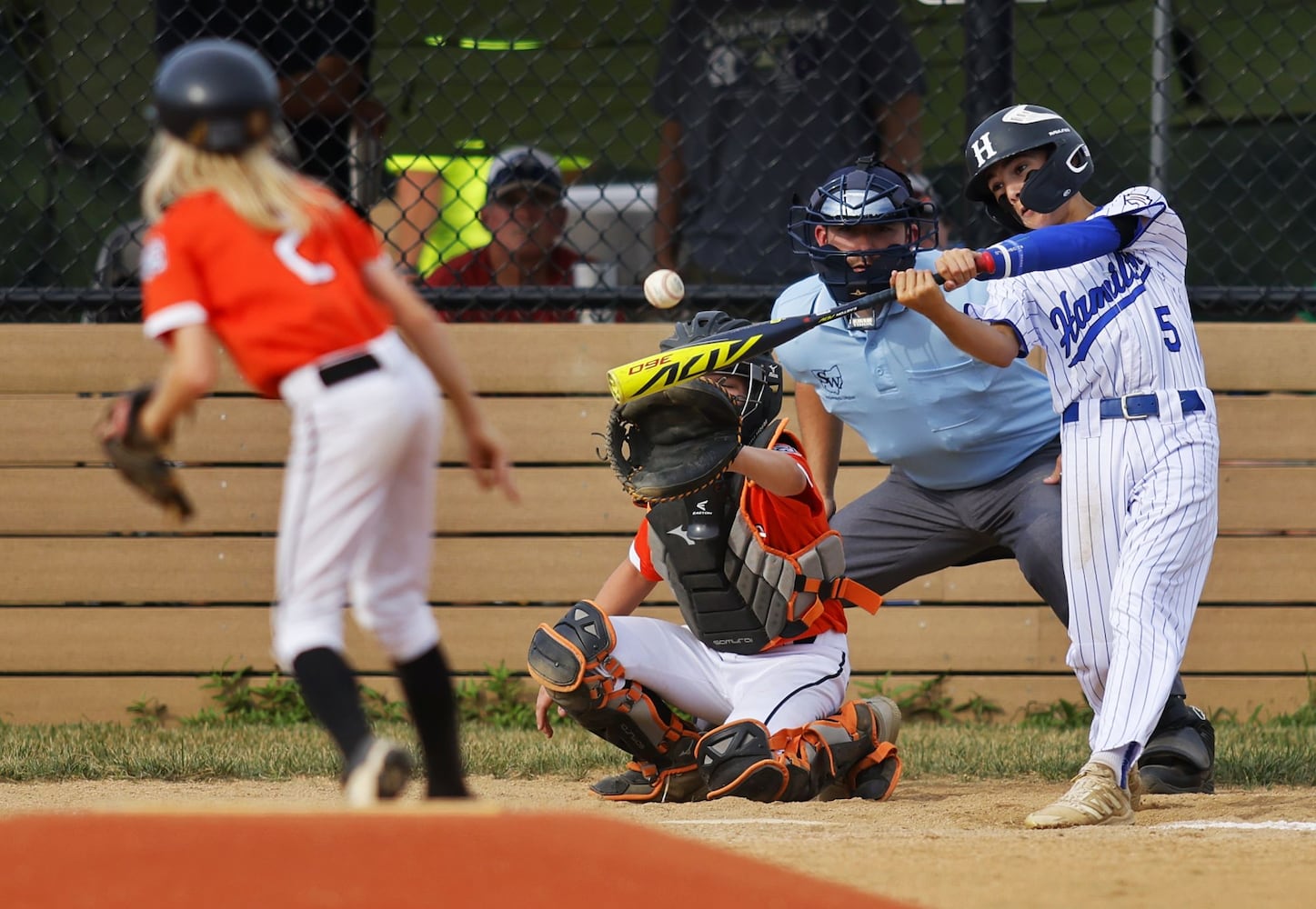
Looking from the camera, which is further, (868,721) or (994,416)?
(994,416)

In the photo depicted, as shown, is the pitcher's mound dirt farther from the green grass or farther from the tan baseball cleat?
the green grass

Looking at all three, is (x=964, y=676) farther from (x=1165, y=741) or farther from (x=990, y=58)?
(x=990, y=58)

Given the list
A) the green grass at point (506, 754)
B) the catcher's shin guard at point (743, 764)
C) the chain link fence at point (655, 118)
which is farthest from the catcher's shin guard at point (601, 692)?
the chain link fence at point (655, 118)

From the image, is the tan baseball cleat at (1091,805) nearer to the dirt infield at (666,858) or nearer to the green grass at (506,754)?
the dirt infield at (666,858)

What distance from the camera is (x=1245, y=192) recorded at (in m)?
5.68

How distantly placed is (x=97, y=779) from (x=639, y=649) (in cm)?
165

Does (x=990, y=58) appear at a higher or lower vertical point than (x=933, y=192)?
higher

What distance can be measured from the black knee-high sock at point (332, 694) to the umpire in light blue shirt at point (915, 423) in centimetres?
210

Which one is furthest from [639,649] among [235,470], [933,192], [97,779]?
[933,192]

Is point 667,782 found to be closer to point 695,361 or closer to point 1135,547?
point 695,361

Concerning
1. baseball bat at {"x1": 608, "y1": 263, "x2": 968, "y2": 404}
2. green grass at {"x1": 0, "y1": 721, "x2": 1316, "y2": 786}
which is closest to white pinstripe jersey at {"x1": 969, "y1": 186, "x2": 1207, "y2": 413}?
baseball bat at {"x1": 608, "y1": 263, "x2": 968, "y2": 404}

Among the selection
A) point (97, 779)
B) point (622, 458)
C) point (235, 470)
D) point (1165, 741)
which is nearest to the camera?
point (622, 458)

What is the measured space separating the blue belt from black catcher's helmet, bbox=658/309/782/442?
83cm

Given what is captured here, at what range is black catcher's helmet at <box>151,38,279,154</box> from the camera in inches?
94.0
